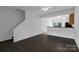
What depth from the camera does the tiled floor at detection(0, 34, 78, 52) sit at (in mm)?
2135

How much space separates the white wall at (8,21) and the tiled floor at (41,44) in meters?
0.26

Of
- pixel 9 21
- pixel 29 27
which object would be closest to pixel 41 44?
pixel 29 27

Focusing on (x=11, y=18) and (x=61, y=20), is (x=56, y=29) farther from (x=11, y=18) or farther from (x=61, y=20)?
(x=11, y=18)

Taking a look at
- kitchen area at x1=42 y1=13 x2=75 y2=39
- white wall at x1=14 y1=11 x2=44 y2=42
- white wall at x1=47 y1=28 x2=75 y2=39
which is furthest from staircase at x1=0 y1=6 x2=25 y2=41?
white wall at x1=47 y1=28 x2=75 y2=39

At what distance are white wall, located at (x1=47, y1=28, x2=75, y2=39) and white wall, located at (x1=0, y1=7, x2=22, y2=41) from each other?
35.5 inches

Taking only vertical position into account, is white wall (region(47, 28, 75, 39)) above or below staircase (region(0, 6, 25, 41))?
below

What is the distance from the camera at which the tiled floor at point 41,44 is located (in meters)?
2.13

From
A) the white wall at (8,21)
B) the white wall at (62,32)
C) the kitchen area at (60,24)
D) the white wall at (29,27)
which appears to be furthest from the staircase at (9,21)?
the white wall at (62,32)

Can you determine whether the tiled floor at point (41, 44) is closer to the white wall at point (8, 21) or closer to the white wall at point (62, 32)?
the white wall at point (62, 32)

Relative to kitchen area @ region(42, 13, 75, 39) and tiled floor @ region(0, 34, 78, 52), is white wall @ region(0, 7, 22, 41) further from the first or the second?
kitchen area @ region(42, 13, 75, 39)

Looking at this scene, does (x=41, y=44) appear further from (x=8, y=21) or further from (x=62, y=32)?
(x=8, y=21)

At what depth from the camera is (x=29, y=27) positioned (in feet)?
8.15

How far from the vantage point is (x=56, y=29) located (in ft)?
7.67
